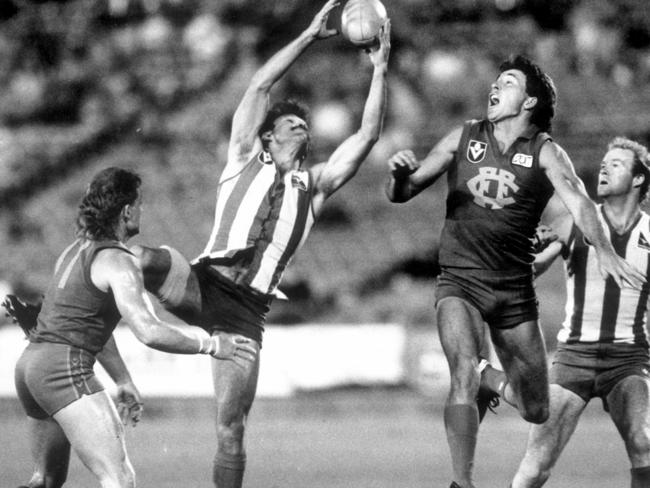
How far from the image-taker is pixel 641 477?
255 inches

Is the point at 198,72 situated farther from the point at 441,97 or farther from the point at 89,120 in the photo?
the point at 441,97

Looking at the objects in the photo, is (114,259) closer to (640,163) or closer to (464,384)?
(464,384)

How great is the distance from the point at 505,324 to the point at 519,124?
1212 mm

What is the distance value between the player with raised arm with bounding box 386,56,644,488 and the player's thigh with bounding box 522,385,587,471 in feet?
0.58

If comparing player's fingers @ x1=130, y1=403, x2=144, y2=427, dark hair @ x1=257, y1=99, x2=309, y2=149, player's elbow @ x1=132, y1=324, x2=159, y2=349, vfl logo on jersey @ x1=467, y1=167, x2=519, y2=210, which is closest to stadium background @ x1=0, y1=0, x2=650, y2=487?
dark hair @ x1=257, y1=99, x2=309, y2=149

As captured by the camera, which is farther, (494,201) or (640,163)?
(640,163)

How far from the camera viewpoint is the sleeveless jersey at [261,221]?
687cm

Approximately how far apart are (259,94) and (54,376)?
2378mm

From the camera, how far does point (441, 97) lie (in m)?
17.9

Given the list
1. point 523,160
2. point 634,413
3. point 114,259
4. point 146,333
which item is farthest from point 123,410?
point 634,413

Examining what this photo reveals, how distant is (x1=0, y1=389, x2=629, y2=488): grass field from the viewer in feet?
28.8

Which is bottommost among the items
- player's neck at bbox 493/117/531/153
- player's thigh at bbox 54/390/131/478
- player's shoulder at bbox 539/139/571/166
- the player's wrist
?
player's thigh at bbox 54/390/131/478

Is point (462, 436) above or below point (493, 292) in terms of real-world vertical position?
below

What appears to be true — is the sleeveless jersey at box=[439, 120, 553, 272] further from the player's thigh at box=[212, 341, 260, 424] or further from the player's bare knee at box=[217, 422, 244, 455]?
the player's bare knee at box=[217, 422, 244, 455]
